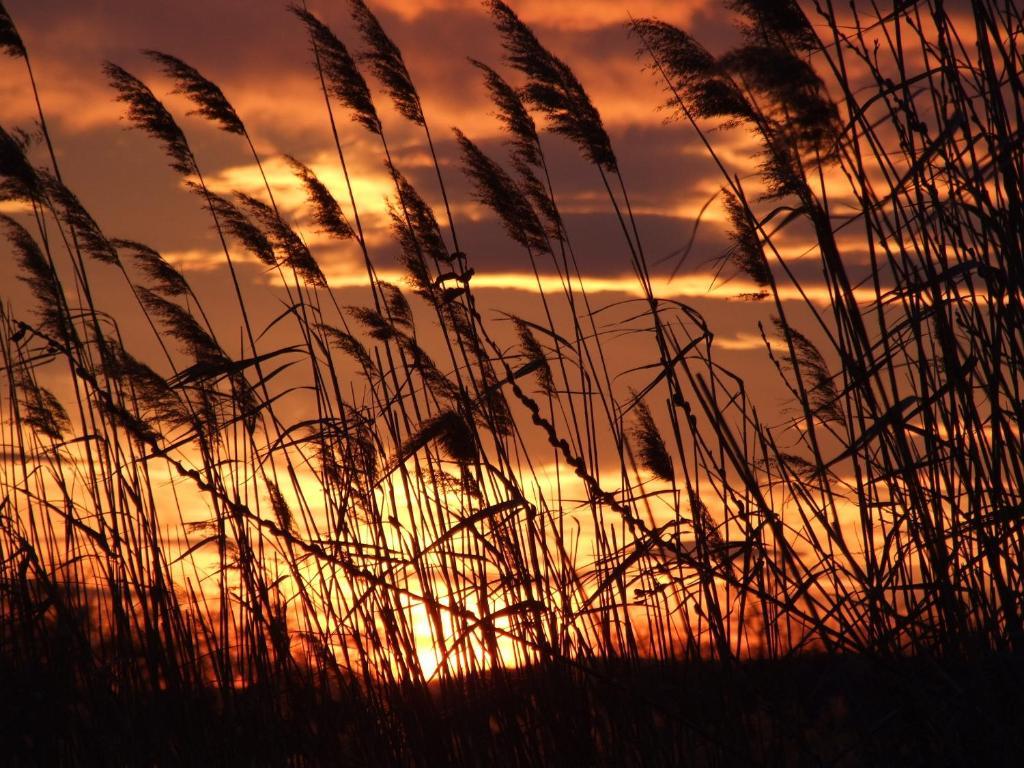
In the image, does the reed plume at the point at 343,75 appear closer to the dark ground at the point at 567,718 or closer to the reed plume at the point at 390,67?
the reed plume at the point at 390,67

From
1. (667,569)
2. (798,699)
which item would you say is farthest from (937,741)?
(667,569)

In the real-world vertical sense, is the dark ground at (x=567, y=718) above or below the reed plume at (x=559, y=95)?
below

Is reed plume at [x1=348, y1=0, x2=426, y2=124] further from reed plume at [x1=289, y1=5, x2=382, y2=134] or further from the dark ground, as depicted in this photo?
the dark ground

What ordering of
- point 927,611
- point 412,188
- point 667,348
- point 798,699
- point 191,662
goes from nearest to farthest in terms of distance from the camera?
point 927,611
point 798,699
point 667,348
point 191,662
point 412,188

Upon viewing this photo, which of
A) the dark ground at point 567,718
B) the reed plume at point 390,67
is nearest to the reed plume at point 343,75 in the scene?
the reed plume at point 390,67

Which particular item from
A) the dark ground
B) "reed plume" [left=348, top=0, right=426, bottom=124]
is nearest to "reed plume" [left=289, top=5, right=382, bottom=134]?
"reed plume" [left=348, top=0, right=426, bottom=124]

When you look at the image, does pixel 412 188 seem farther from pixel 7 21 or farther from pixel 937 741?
pixel 937 741

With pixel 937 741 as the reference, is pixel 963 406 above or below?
above

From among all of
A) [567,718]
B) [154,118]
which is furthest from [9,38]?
[567,718]

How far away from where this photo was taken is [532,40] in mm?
3006

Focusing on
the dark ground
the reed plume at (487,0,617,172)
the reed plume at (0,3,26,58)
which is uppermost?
the reed plume at (0,3,26,58)

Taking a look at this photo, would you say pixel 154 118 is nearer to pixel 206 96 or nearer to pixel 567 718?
pixel 206 96

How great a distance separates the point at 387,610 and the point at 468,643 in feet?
0.71

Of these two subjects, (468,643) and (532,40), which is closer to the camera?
(468,643)
